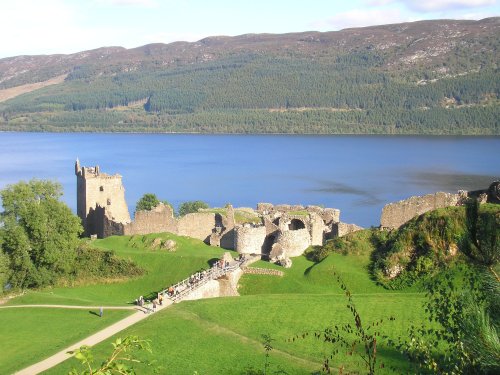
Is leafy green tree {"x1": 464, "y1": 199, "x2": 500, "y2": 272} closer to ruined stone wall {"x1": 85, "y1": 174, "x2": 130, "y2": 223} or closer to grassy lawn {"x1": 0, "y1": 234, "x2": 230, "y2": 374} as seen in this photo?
grassy lawn {"x1": 0, "y1": 234, "x2": 230, "y2": 374}

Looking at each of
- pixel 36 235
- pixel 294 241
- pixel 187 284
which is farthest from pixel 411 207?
pixel 36 235

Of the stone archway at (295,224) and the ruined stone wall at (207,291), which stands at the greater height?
the stone archway at (295,224)

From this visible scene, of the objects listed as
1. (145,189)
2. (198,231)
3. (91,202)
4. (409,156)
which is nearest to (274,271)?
(198,231)

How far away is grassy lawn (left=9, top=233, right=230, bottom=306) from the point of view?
31.1 meters

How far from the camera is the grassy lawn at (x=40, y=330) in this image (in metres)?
22.6

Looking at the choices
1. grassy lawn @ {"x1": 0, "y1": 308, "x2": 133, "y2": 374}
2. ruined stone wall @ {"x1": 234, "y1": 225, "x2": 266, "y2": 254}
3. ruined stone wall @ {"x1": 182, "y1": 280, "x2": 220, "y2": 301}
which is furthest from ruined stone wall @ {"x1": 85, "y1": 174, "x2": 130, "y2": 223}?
grassy lawn @ {"x1": 0, "y1": 308, "x2": 133, "y2": 374}

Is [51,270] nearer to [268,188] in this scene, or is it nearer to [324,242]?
[324,242]

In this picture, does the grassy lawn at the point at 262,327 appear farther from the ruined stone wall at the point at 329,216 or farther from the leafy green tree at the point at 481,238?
the leafy green tree at the point at 481,238

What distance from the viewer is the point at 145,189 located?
111 meters

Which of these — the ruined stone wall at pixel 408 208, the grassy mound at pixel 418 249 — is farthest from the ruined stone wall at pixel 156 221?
the grassy mound at pixel 418 249

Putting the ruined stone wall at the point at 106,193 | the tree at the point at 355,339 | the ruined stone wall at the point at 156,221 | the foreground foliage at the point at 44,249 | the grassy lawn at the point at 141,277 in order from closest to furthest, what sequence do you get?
the tree at the point at 355,339 → the grassy lawn at the point at 141,277 → the foreground foliage at the point at 44,249 → the ruined stone wall at the point at 156,221 → the ruined stone wall at the point at 106,193

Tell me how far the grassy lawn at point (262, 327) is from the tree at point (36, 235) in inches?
387

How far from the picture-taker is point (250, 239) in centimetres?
3834

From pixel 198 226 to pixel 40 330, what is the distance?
17176mm
